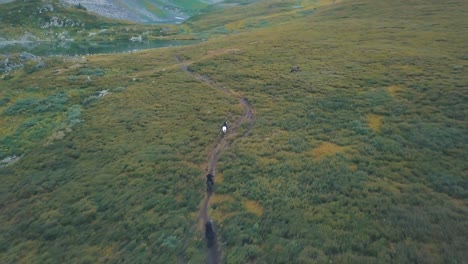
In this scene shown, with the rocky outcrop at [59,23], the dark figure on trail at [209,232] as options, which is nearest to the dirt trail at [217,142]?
the dark figure on trail at [209,232]

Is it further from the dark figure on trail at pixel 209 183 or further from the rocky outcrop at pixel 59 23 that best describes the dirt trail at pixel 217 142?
the rocky outcrop at pixel 59 23

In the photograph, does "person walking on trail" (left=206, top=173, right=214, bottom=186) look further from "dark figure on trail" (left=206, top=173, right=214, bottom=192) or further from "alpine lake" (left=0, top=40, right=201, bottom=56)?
"alpine lake" (left=0, top=40, right=201, bottom=56)

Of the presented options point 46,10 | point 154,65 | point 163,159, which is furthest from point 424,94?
point 46,10

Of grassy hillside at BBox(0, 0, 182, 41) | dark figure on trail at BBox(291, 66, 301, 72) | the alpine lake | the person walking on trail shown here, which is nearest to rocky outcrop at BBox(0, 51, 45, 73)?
the alpine lake

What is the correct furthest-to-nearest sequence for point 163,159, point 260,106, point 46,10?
point 46,10, point 260,106, point 163,159

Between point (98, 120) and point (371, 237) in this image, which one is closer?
point (371, 237)

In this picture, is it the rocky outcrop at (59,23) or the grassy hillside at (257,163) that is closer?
the grassy hillside at (257,163)

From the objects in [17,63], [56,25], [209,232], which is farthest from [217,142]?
[56,25]

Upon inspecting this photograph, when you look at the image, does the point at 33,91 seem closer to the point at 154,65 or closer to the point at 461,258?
the point at 154,65
